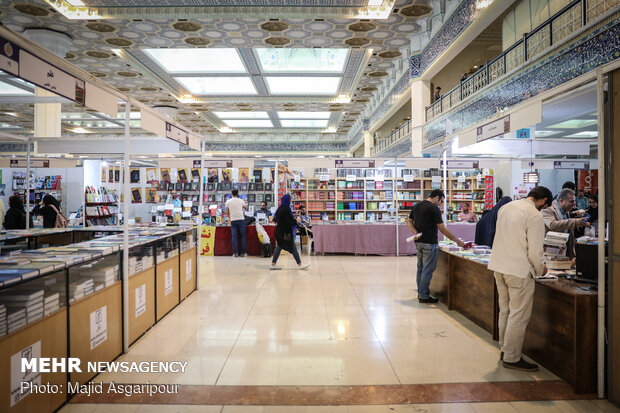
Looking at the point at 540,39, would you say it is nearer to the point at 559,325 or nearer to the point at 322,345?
the point at 559,325

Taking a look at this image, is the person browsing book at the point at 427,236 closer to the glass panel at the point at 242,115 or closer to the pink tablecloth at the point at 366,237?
the pink tablecloth at the point at 366,237

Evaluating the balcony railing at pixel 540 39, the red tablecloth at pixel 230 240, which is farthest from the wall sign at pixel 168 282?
the balcony railing at pixel 540 39

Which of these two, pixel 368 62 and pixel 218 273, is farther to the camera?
pixel 368 62

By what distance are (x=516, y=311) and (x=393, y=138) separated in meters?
11.5

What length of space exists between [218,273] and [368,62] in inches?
285

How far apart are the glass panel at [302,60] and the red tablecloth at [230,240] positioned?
4759 mm

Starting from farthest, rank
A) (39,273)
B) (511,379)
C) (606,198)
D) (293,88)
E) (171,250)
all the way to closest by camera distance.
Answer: (293,88)
(171,250)
(511,379)
(606,198)
(39,273)

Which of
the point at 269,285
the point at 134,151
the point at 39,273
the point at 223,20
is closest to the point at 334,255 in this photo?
the point at 269,285

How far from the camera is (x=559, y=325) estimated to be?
126 inches

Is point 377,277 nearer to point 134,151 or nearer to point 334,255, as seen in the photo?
point 334,255

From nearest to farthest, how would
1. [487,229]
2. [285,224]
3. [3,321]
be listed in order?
1. [3,321]
2. [487,229]
3. [285,224]

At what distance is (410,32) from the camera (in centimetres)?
948

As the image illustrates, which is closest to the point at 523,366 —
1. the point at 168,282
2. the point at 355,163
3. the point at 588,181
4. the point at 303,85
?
the point at 168,282

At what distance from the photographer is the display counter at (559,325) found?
9.73 ft
